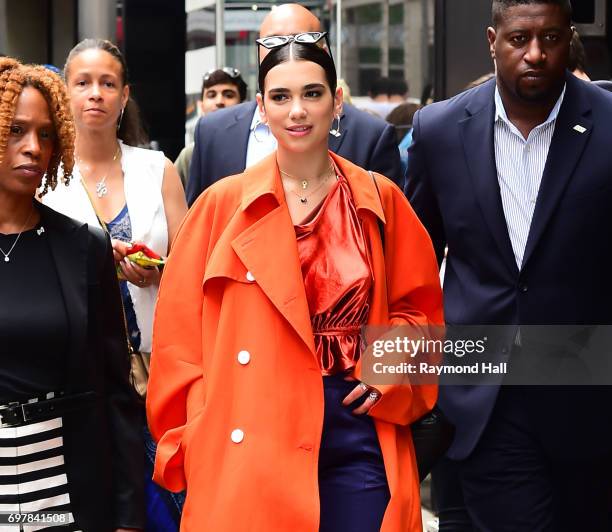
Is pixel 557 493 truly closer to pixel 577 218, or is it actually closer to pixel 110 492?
pixel 577 218

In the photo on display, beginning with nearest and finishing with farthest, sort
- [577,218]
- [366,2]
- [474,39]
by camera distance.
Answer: [577,218] → [474,39] → [366,2]

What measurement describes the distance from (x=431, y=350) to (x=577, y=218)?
959mm

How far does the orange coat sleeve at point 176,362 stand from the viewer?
4.18 m

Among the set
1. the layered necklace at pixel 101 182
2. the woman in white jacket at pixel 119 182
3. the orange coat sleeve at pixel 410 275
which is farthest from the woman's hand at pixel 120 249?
the orange coat sleeve at pixel 410 275

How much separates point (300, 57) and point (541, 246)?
125cm

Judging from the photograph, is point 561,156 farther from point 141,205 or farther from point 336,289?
point 141,205

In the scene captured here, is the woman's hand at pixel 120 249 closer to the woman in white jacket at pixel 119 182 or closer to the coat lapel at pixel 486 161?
the woman in white jacket at pixel 119 182

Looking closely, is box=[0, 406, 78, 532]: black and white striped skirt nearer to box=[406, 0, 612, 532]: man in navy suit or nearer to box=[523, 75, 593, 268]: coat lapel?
box=[406, 0, 612, 532]: man in navy suit

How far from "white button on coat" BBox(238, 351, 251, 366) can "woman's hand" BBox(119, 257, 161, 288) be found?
161cm

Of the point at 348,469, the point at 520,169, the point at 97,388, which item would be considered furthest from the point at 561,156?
the point at 97,388

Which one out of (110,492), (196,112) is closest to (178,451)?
(110,492)

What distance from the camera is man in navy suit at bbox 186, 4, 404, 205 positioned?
6012 mm

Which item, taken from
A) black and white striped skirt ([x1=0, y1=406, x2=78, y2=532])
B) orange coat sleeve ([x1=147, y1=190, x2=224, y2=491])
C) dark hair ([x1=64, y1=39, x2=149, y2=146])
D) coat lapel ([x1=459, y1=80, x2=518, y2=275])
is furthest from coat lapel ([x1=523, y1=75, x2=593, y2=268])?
dark hair ([x1=64, y1=39, x2=149, y2=146])

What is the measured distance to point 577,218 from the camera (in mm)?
5016
